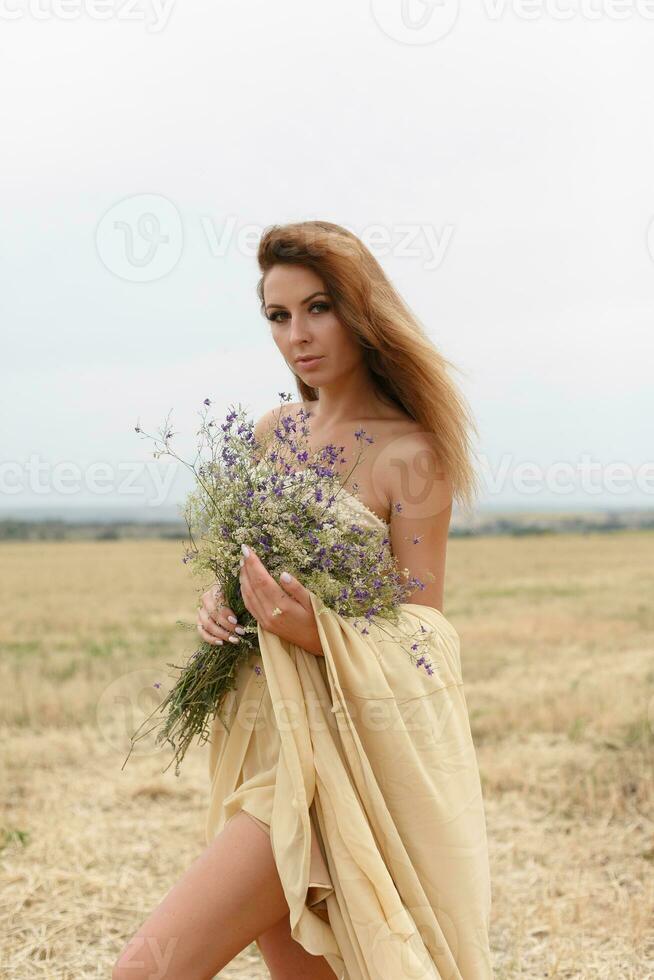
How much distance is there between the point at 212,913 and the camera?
2.68 metres

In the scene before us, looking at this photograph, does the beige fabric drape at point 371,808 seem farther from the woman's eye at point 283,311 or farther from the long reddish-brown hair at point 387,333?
the woman's eye at point 283,311

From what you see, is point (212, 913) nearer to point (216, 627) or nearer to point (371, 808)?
point (371, 808)

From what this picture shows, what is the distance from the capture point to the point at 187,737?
10.3ft

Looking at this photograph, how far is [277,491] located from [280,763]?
758 millimetres

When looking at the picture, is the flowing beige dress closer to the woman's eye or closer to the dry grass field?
the dry grass field

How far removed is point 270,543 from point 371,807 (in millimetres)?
771

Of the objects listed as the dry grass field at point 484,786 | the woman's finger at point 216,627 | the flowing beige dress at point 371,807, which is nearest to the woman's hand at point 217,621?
the woman's finger at point 216,627

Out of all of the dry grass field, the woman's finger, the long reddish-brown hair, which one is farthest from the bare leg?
the long reddish-brown hair

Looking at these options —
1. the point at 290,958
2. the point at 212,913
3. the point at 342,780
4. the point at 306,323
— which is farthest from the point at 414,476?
the point at 290,958

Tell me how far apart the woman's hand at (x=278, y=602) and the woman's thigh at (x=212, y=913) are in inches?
21.2

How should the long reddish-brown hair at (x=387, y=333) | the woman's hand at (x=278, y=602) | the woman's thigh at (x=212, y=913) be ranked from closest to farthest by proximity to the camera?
the woman's thigh at (x=212, y=913)
the woman's hand at (x=278, y=602)
the long reddish-brown hair at (x=387, y=333)

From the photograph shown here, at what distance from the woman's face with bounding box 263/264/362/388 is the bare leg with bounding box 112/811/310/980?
4.71ft

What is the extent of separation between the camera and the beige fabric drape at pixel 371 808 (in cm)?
272

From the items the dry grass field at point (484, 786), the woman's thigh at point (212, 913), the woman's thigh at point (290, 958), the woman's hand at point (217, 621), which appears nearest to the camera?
the woman's thigh at point (212, 913)
